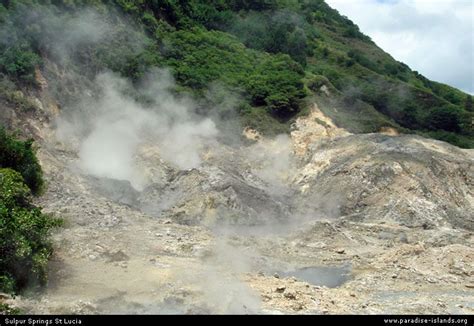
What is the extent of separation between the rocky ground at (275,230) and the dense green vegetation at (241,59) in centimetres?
417

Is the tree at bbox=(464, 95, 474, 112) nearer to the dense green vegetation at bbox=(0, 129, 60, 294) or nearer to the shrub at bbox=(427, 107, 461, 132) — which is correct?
the shrub at bbox=(427, 107, 461, 132)

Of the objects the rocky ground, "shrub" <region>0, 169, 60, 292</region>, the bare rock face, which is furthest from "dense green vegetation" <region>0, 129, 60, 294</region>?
the bare rock face

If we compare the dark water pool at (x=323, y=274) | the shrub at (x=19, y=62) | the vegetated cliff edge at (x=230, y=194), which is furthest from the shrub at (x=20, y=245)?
the shrub at (x=19, y=62)

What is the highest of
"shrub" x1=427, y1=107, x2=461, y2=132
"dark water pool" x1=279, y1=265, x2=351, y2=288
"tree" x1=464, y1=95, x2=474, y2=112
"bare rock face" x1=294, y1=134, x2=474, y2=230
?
"tree" x1=464, y1=95, x2=474, y2=112

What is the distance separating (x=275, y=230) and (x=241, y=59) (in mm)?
22380

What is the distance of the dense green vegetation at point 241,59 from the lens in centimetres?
3334

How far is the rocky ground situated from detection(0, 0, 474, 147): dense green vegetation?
4.17 meters

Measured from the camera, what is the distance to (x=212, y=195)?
27328 mm

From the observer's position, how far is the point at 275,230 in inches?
1062

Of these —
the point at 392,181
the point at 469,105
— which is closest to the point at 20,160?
the point at 392,181

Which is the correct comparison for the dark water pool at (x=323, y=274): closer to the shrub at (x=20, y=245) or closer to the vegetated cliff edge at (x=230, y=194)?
the vegetated cliff edge at (x=230, y=194)

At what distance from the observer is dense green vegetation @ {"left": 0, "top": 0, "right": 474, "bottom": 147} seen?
33.3m

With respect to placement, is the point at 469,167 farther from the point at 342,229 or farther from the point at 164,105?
the point at 164,105

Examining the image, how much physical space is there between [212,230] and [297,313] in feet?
32.9
